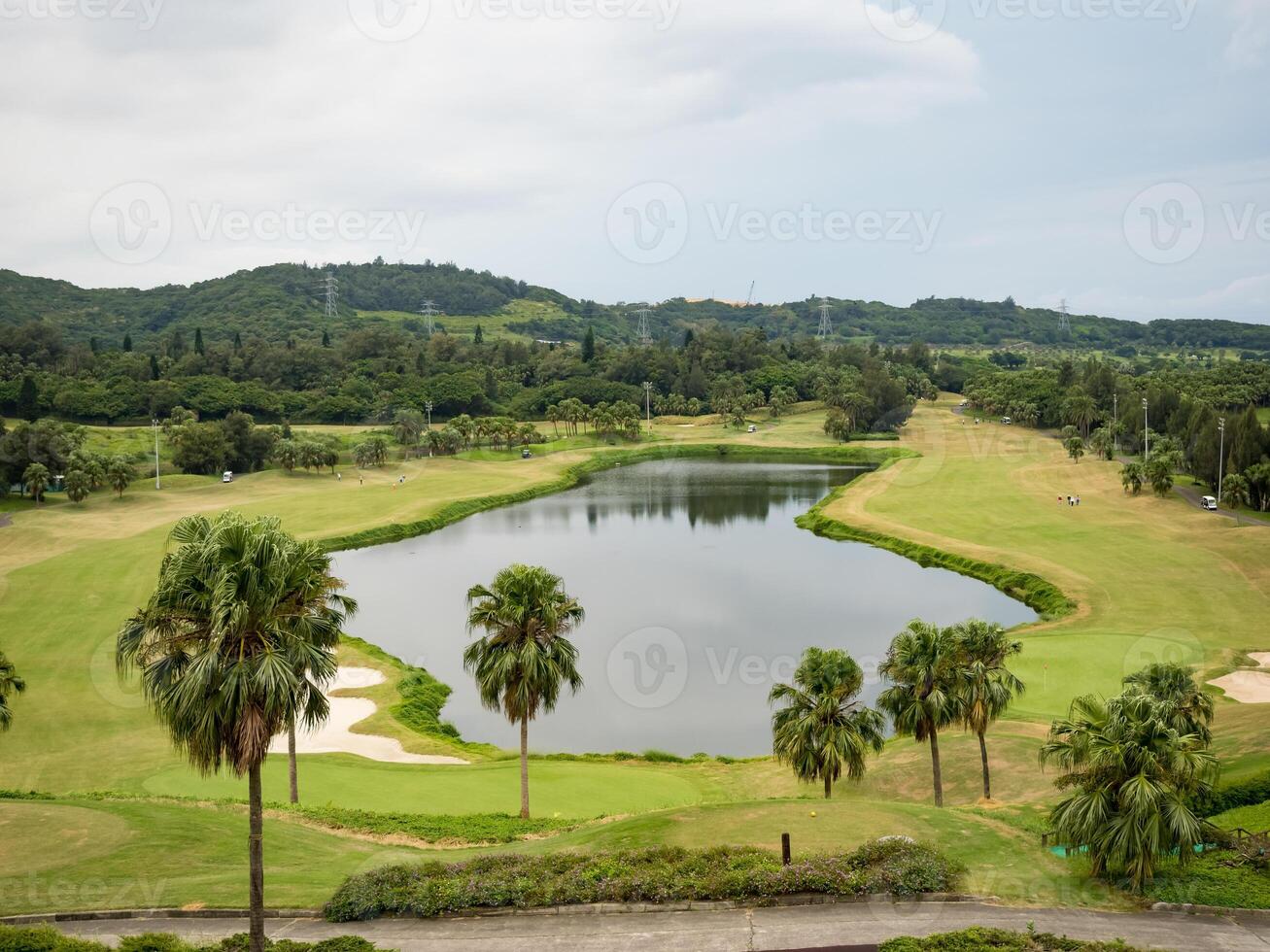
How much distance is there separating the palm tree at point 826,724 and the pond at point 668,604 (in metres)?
10.4

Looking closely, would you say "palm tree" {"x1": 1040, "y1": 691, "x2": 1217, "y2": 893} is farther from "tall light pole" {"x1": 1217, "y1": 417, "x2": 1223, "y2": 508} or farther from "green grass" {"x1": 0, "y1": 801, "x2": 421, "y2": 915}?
"tall light pole" {"x1": 1217, "y1": 417, "x2": 1223, "y2": 508}

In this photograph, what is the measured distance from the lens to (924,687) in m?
28.5

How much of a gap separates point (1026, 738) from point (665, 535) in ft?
161

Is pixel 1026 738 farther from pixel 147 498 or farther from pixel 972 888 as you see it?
pixel 147 498

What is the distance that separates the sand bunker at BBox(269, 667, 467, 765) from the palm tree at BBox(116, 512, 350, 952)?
1858 cm

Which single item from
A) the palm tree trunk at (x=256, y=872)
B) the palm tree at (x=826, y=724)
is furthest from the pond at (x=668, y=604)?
→ the palm tree trunk at (x=256, y=872)

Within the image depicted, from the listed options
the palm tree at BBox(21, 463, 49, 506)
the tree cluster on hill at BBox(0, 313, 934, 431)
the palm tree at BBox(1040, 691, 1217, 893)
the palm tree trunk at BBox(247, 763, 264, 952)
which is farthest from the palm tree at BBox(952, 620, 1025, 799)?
the tree cluster on hill at BBox(0, 313, 934, 431)

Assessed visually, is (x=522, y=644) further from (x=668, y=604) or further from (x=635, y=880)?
(x=668, y=604)

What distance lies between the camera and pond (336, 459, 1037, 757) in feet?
139

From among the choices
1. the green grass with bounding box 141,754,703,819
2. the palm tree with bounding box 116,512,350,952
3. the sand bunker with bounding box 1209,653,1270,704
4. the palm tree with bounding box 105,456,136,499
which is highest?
the palm tree with bounding box 116,512,350,952

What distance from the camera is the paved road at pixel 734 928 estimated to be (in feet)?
56.6

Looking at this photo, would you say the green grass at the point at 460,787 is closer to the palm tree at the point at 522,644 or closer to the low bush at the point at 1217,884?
the palm tree at the point at 522,644

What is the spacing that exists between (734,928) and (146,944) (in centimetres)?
976

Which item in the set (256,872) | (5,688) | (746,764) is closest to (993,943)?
(256,872)
